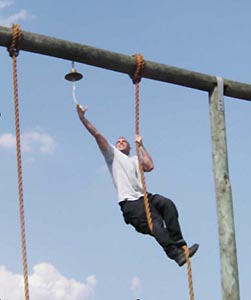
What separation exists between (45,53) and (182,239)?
2.02 m

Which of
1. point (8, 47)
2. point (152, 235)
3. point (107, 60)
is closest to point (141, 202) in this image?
point (152, 235)

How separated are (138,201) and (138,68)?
1185 millimetres

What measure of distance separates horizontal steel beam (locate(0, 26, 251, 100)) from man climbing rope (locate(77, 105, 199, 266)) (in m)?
0.54

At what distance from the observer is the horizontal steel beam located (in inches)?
224

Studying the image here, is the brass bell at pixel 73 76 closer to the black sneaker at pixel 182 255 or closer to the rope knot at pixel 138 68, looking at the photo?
the rope knot at pixel 138 68

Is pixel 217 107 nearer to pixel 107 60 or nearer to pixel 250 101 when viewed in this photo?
pixel 250 101

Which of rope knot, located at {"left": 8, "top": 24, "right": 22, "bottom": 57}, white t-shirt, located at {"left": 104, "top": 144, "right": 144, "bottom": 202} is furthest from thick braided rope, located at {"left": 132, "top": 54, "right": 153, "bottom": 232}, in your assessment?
rope knot, located at {"left": 8, "top": 24, "right": 22, "bottom": 57}

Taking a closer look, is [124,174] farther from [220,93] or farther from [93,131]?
[220,93]

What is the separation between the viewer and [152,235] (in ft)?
20.6

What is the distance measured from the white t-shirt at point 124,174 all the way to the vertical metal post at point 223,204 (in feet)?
2.35

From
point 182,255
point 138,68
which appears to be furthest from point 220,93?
point 182,255

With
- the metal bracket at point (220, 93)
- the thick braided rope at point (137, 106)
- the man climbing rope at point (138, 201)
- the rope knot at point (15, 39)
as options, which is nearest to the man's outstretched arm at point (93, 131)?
the man climbing rope at point (138, 201)

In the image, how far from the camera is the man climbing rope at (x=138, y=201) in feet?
20.5

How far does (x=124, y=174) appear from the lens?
6.51 metres
